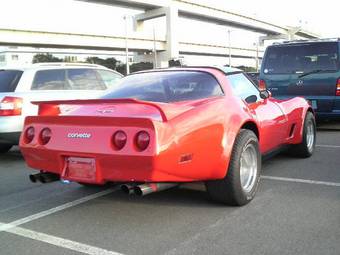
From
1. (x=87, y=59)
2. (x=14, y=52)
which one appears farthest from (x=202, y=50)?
(x=14, y=52)

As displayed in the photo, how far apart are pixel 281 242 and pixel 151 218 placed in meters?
1.27

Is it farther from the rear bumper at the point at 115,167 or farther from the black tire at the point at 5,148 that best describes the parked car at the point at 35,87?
the rear bumper at the point at 115,167

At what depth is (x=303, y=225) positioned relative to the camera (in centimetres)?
417

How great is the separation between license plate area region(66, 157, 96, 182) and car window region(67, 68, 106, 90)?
477cm

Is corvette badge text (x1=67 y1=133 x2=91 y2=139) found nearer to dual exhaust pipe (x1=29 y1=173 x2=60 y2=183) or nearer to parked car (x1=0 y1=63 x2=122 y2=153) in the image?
dual exhaust pipe (x1=29 y1=173 x2=60 y2=183)

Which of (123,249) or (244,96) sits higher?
(244,96)

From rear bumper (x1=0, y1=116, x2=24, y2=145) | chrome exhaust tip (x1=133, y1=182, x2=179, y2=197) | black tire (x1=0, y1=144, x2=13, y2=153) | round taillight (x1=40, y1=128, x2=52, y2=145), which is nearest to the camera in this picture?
chrome exhaust tip (x1=133, y1=182, x2=179, y2=197)

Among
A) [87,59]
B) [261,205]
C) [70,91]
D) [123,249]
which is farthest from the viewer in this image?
[87,59]

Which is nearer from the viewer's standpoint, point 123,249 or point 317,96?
point 123,249

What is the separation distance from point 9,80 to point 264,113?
15.0 ft

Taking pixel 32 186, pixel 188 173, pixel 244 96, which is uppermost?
pixel 244 96

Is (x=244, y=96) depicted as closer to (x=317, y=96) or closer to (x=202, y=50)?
(x=317, y=96)

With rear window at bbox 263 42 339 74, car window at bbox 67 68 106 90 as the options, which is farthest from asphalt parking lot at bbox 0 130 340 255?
rear window at bbox 263 42 339 74

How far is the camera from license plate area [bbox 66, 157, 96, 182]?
4.22 metres
